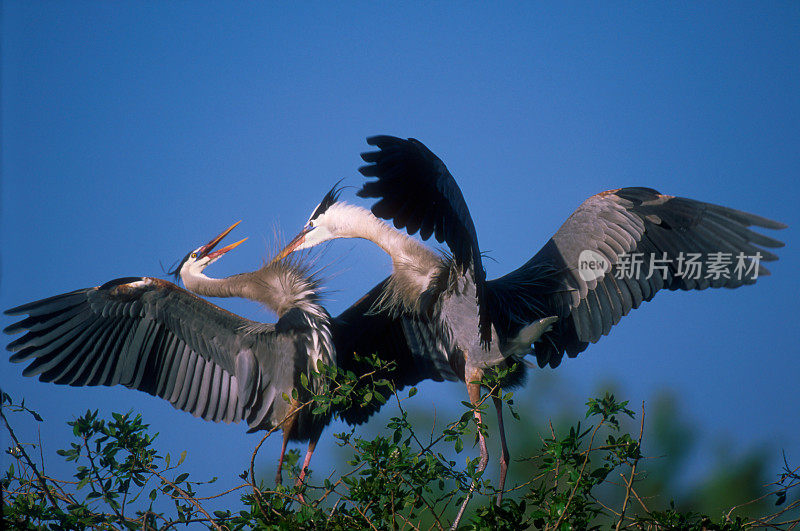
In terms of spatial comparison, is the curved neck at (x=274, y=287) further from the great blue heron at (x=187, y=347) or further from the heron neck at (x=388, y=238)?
the heron neck at (x=388, y=238)

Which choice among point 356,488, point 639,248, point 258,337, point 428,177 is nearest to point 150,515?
point 356,488

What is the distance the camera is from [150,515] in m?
2.45

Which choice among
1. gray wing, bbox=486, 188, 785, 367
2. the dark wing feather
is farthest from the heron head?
gray wing, bbox=486, 188, 785, 367

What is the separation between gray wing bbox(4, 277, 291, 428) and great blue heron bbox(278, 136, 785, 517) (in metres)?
0.82

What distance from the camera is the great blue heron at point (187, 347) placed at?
3.72 meters

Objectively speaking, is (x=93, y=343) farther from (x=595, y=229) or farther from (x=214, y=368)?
(x=595, y=229)

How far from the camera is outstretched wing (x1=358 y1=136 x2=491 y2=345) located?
283cm

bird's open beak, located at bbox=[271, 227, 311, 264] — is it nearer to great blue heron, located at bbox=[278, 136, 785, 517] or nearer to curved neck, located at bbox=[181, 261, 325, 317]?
curved neck, located at bbox=[181, 261, 325, 317]

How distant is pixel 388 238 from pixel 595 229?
114 cm

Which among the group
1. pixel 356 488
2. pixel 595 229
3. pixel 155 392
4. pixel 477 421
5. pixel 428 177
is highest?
pixel 595 229

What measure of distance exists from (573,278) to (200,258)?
245 cm

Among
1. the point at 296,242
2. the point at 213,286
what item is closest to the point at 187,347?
the point at 213,286

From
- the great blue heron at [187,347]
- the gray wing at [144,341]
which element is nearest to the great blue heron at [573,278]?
the great blue heron at [187,347]

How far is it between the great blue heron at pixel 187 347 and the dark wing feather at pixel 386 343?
0.08 metres
